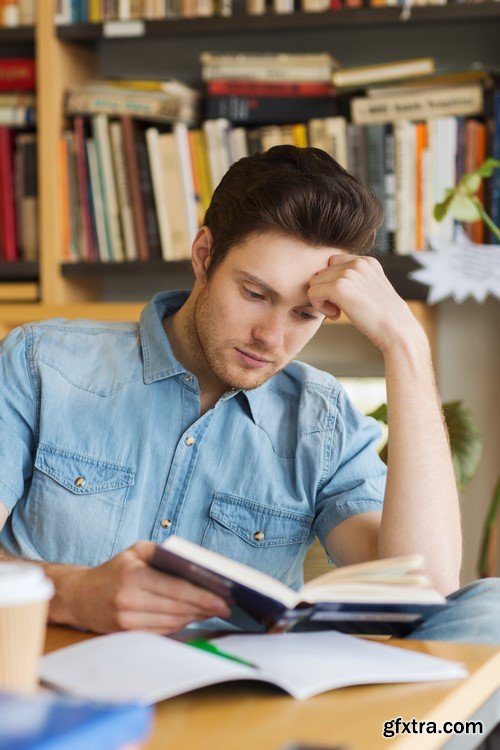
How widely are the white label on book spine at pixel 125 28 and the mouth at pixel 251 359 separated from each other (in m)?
1.29

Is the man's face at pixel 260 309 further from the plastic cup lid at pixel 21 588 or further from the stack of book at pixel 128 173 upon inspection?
the stack of book at pixel 128 173

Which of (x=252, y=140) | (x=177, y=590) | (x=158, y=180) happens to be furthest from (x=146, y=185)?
(x=177, y=590)

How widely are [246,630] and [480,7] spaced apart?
68.3 inches

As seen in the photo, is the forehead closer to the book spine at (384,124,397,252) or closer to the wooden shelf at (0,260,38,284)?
the book spine at (384,124,397,252)

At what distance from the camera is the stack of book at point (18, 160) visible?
2543 mm

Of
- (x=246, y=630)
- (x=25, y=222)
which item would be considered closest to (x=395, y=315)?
(x=246, y=630)

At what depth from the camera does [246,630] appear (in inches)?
39.7

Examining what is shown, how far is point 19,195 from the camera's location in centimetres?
256

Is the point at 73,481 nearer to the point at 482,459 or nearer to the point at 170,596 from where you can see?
the point at 170,596

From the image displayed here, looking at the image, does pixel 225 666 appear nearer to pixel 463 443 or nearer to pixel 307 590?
pixel 307 590

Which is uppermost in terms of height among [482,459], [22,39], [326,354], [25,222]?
[22,39]

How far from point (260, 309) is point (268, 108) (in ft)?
3.66

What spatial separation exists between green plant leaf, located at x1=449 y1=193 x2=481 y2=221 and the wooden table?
4.61 ft

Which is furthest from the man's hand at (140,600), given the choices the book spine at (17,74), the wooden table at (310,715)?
the book spine at (17,74)
